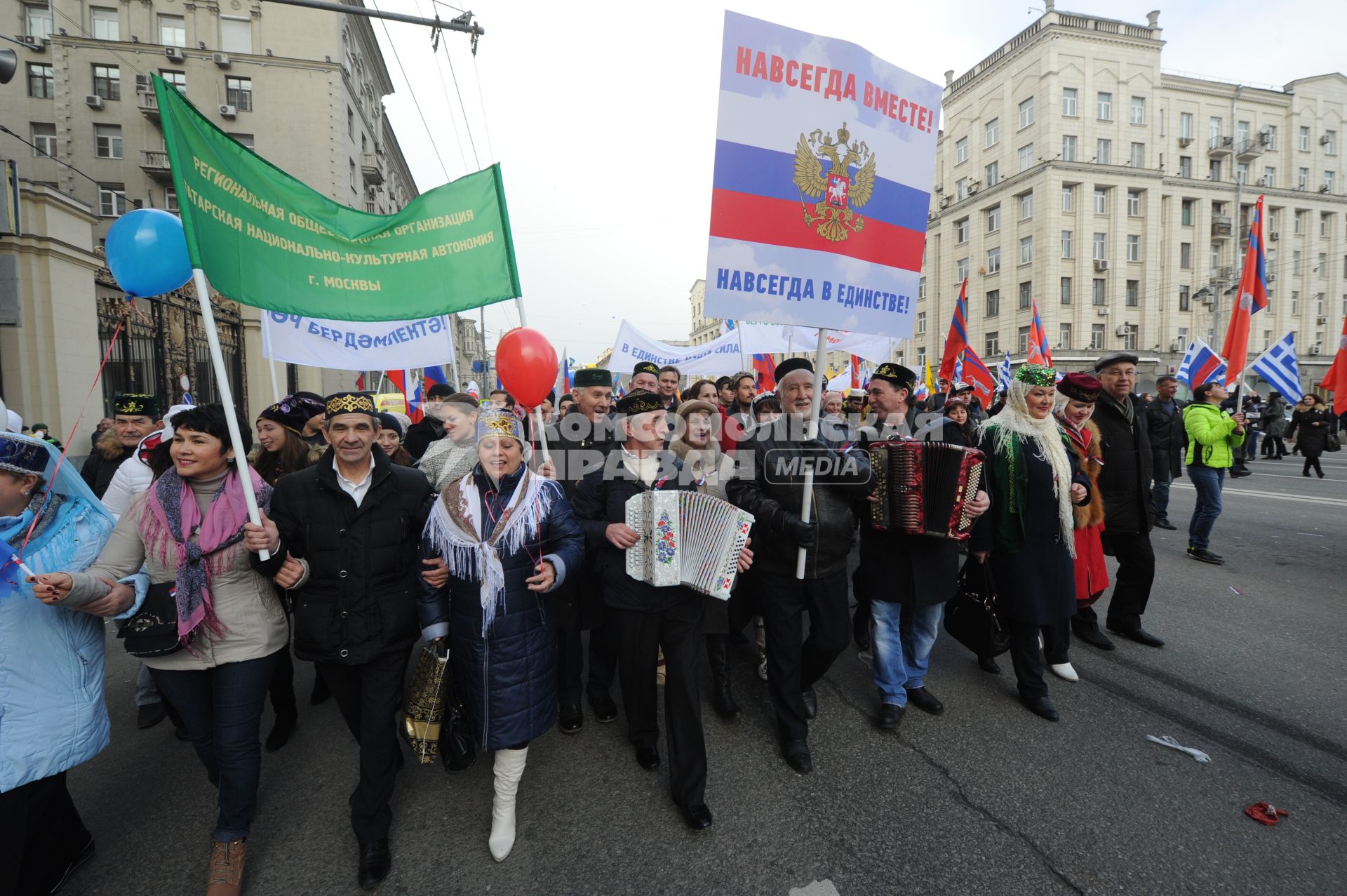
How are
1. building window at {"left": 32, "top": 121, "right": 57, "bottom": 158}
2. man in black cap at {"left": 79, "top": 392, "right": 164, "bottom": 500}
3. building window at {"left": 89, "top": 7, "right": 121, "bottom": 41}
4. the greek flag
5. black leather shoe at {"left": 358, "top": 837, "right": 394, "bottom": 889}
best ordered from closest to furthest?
1. black leather shoe at {"left": 358, "top": 837, "right": 394, "bottom": 889}
2. man in black cap at {"left": 79, "top": 392, "right": 164, "bottom": 500}
3. the greek flag
4. building window at {"left": 89, "top": 7, "right": 121, "bottom": 41}
5. building window at {"left": 32, "top": 121, "right": 57, "bottom": 158}

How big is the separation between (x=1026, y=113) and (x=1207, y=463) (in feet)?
132

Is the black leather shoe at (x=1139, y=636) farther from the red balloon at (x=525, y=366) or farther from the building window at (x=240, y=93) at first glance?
the building window at (x=240, y=93)

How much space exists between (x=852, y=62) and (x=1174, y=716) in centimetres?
425

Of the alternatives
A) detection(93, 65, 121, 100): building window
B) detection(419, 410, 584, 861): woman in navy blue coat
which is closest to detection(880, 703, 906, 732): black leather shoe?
detection(419, 410, 584, 861): woman in navy blue coat

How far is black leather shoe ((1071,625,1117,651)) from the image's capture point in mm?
4621

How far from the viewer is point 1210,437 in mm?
6910

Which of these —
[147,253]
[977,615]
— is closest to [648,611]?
[977,615]

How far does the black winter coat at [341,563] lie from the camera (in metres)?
2.59

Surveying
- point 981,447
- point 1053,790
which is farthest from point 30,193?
point 1053,790

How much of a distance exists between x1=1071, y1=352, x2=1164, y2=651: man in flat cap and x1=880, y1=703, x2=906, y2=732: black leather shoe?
7.32 feet

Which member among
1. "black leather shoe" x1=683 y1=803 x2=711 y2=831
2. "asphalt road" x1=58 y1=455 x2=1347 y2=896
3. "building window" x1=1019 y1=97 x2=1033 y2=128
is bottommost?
"asphalt road" x1=58 y1=455 x2=1347 y2=896

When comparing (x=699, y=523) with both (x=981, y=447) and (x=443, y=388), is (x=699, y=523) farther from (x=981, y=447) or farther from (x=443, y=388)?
(x=443, y=388)

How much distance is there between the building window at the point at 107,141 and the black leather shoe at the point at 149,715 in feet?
108

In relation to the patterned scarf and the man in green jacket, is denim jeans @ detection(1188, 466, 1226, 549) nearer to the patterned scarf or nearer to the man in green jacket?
the man in green jacket
